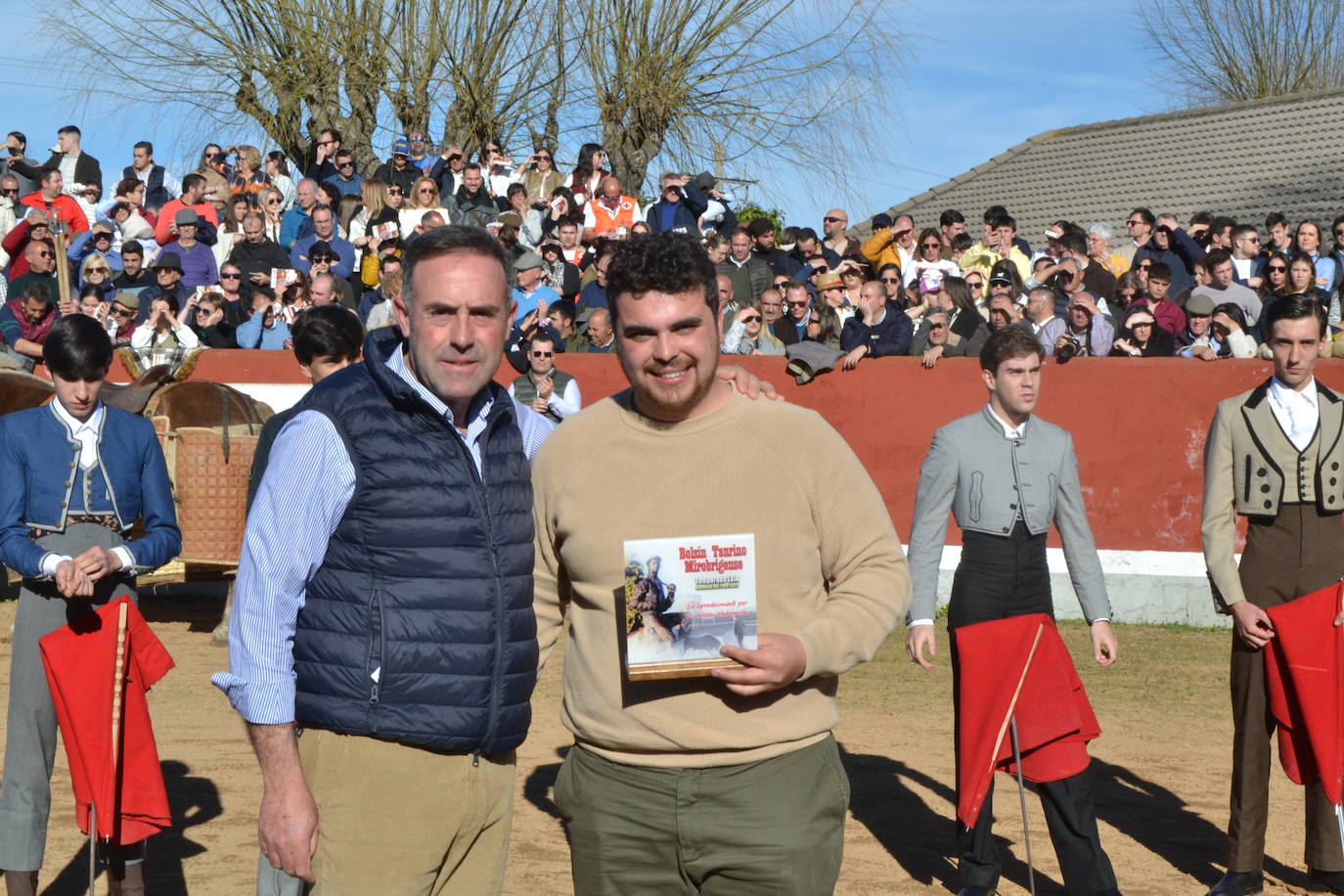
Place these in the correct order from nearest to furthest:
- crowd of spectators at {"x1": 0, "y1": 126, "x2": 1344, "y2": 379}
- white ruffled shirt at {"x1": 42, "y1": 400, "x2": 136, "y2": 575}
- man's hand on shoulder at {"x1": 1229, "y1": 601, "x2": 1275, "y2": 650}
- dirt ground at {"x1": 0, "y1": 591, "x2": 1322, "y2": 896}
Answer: white ruffled shirt at {"x1": 42, "y1": 400, "x2": 136, "y2": 575} < man's hand on shoulder at {"x1": 1229, "y1": 601, "x2": 1275, "y2": 650} < dirt ground at {"x1": 0, "y1": 591, "x2": 1322, "y2": 896} < crowd of spectators at {"x1": 0, "y1": 126, "x2": 1344, "y2": 379}

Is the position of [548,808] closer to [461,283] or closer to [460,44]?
[461,283]

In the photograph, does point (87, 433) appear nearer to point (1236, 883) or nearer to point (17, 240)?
point (1236, 883)

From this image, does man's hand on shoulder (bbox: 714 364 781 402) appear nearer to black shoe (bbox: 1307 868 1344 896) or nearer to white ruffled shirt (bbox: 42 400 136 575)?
white ruffled shirt (bbox: 42 400 136 575)

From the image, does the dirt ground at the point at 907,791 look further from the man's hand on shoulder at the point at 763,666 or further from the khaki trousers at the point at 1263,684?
the man's hand on shoulder at the point at 763,666

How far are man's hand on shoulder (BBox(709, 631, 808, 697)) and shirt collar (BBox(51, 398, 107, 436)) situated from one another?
3.07m

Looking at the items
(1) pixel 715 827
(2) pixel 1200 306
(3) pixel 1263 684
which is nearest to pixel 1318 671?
(3) pixel 1263 684

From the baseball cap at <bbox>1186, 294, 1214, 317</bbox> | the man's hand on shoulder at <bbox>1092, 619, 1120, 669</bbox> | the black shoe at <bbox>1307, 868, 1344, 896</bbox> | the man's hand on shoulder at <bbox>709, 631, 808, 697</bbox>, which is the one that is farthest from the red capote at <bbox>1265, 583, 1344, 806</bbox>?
the baseball cap at <bbox>1186, 294, 1214, 317</bbox>

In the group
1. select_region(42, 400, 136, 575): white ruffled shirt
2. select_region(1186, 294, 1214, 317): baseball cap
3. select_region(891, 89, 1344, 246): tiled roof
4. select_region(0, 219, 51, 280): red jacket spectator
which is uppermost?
select_region(891, 89, 1344, 246): tiled roof

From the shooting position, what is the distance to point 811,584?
3.22 metres

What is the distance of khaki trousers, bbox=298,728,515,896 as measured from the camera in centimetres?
303

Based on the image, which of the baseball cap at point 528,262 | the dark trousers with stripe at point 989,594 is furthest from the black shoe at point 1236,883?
the baseball cap at point 528,262

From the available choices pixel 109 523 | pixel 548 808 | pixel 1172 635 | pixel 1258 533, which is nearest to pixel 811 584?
pixel 109 523

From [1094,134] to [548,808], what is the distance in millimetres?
26215

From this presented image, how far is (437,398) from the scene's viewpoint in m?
3.12
